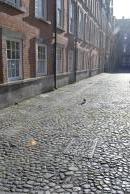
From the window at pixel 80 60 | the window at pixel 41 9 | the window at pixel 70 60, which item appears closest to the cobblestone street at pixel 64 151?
the window at pixel 41 9

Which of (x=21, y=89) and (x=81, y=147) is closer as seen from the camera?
(x=81, y=147)

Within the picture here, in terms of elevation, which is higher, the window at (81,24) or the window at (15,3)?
the window at (81,24)

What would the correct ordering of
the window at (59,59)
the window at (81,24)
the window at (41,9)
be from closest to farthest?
the window at (41,9), the window at (59,59), the window at (81,24)

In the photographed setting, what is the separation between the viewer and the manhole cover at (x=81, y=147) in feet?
18.8

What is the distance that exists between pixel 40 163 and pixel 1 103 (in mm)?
5566

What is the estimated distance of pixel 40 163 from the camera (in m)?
5.16

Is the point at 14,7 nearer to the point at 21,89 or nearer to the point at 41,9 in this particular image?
the point at 21,89

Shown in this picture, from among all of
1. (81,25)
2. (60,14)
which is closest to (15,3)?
(60,14)

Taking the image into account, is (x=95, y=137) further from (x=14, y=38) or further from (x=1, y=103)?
(x=14, y=38)

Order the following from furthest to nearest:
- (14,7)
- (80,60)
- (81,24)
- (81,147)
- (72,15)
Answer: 1. (80,60)
2. (81,24)
3. (72,15)
4. (14,7)
5. (81,147)

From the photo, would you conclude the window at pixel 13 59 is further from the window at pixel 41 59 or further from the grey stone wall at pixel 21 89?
the window at pixel 41 59

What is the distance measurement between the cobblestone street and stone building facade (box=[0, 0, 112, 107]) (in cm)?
206

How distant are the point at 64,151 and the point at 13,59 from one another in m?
6.82

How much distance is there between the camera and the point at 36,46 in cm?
1387
